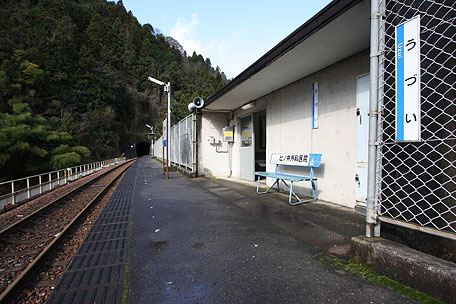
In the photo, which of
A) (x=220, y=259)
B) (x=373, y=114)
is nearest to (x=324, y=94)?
(x=373, y=114)

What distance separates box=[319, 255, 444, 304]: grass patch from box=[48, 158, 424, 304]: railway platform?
63 millimetres

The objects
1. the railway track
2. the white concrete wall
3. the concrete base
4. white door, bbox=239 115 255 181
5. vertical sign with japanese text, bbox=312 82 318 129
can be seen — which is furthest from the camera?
white door, bbox=239 115 255 181

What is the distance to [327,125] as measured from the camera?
4.91 m

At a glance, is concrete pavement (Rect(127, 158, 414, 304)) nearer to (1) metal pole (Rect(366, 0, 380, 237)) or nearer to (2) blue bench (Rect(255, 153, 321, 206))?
(2) blue bench (Rect(255, 153, 321, 206))

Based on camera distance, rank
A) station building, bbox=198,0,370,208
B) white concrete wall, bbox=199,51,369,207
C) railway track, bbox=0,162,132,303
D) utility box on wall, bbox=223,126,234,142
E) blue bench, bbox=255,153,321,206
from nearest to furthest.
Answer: railway track, bbox=0,162,132,303 → station building, bbox=198,0,370,208 → white concrete wall, bbox=199,51,369,207 → blue bench, bbox=255,153,321,206 → utility box on wall, bbox=223,126,234,142

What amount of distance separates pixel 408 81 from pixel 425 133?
0.45 metres

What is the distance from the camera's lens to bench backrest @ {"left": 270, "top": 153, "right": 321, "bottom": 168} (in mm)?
4768

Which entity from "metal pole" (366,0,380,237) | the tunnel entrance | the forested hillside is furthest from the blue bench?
the tunnel entrance

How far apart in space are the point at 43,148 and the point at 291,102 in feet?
94.1

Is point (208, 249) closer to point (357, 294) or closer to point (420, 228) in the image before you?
point (357, 294)

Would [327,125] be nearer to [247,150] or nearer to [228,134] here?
[247,150]

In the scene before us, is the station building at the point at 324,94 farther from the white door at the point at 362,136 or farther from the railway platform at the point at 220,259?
the railway platform at the point at 220,259

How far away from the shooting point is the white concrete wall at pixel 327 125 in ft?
14.4

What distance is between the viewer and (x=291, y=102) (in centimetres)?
605
